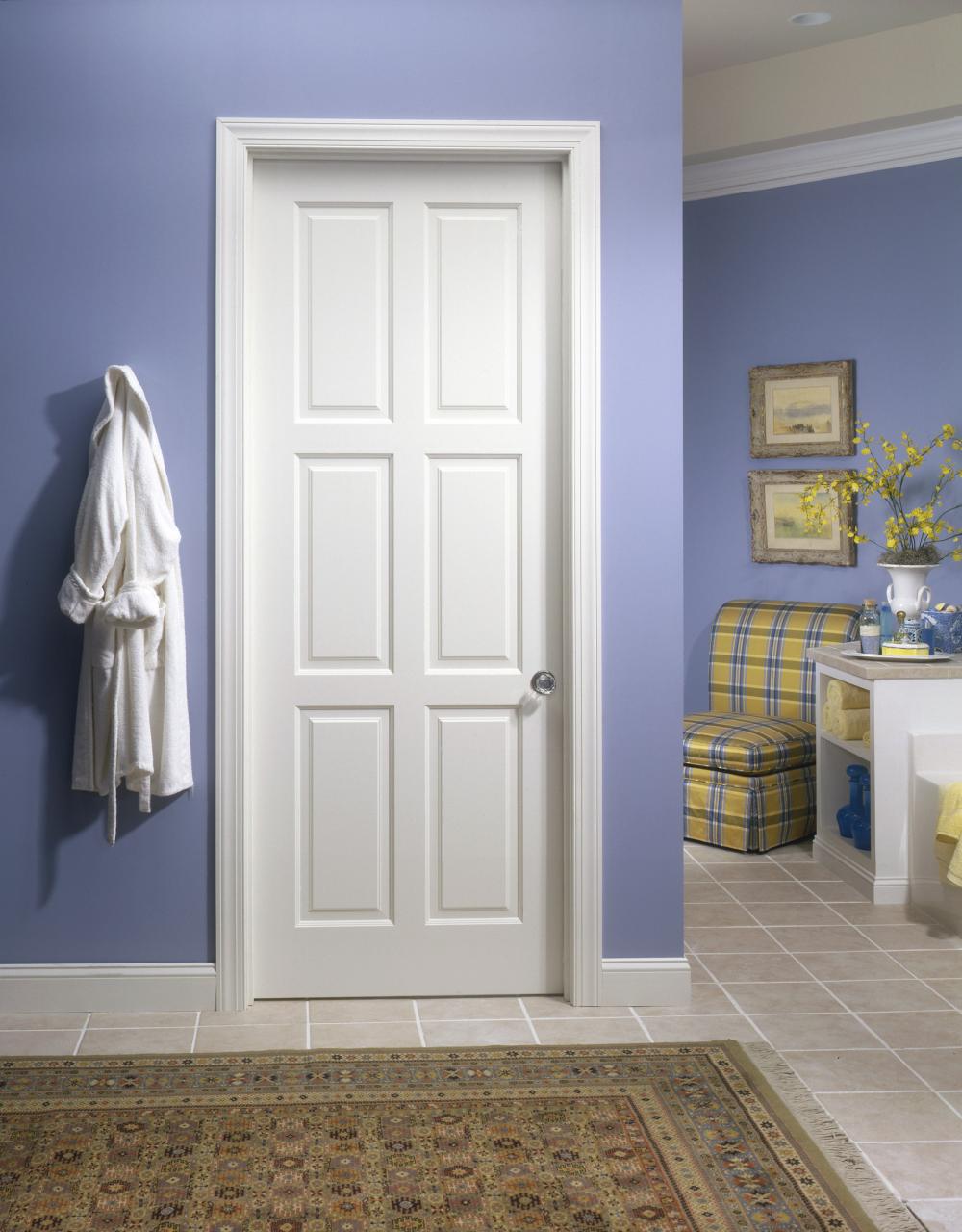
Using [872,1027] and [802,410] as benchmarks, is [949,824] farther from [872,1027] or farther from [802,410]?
[802,410]

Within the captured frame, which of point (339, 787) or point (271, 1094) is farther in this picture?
point (339, 787)

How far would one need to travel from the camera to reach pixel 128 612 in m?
2.89

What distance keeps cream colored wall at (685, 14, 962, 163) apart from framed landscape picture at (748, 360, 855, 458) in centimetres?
94

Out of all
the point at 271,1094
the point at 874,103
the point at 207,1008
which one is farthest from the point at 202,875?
the point at 874,103

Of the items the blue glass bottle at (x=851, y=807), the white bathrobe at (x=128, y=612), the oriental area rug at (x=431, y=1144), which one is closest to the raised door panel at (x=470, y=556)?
the white bathrobe at (x=128, y=612)

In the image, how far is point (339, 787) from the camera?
3.17 metres

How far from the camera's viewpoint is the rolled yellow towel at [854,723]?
432 cm

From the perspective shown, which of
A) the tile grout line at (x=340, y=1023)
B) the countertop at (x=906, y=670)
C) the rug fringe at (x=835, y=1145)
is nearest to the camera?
the rug fringe at (x=835, y=1145)

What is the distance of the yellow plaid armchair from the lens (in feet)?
15.5

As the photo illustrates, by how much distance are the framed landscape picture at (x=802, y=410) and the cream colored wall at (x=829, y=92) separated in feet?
3.07

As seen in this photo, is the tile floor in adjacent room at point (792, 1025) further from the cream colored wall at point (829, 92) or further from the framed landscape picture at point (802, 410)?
the cream colored wall at point (829, 92)

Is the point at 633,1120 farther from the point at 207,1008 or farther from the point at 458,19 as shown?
the point at 458,19

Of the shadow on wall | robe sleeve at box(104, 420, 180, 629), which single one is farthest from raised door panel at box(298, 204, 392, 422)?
the shadow on wall

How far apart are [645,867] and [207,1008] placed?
1.14m
